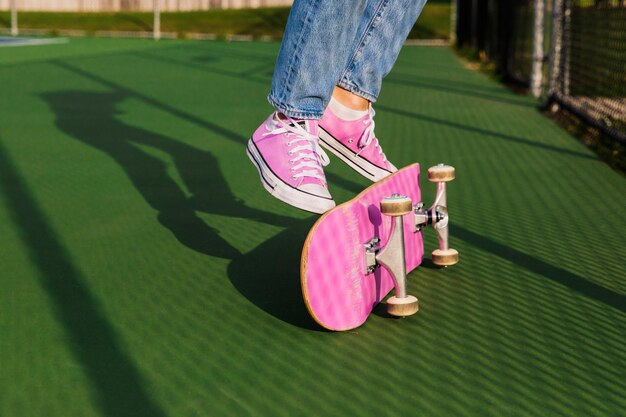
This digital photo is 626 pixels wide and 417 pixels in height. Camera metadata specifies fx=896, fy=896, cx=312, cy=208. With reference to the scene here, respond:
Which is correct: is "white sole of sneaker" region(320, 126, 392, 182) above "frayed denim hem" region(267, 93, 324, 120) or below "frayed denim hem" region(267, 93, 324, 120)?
below

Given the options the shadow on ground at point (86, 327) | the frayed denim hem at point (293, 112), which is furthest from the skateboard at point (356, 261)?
the shadow on ground at point (86, 327)

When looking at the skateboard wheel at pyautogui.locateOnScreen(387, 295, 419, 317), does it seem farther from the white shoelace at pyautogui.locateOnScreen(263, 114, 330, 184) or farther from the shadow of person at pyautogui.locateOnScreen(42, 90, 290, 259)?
the shadow of person at pyautogui.locateOnScreen(42, 90, 290, 259)

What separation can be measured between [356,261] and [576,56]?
5017 mm

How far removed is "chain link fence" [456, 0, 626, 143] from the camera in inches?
202

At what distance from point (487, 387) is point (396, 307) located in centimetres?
34

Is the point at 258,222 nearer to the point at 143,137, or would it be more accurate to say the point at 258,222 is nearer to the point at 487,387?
the point at 487,387

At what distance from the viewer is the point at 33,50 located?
1116 centimetres

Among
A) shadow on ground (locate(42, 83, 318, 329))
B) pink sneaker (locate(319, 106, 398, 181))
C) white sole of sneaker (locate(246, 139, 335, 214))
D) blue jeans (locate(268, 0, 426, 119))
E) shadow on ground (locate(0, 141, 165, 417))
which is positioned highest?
blue jeans (locate(268, 0, 426, 119))

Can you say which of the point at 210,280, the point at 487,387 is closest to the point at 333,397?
the point at 487,387

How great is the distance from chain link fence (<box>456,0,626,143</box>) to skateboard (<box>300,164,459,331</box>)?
2530mm

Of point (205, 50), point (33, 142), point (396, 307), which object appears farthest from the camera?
point (205, 50)

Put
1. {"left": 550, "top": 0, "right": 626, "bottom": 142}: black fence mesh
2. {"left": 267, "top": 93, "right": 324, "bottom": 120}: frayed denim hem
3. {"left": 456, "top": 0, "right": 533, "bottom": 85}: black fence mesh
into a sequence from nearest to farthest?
{"left": 267, "top": 93, "right": 324, "bottom": 120}: frayed denim hem
{"left": 550, "top": 0, "right": 626, "bottom": 142}: black fence mesh
{"left": 456, "top": 0, "right": 533, "bottom": 85}: black fence mesh

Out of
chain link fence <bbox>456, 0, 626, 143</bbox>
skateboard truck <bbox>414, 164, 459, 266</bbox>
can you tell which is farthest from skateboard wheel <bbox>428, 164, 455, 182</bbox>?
chain link fence <bbox>456, 0, 626, 143</bbox>

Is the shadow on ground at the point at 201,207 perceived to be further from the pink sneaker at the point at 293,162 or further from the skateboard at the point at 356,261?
the pink sneaker at the point at 293,162
